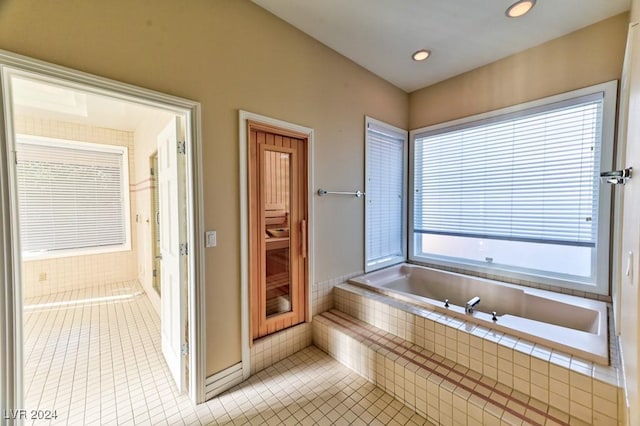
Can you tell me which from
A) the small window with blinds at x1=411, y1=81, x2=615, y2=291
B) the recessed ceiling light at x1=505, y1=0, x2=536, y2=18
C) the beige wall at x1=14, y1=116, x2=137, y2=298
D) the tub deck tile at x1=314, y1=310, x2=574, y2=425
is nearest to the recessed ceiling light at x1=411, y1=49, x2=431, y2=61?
the recessed ceiling light at x1=505, y1=0, x2=536, y2=18

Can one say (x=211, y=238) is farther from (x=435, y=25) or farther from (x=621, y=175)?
(x=435, y=25)

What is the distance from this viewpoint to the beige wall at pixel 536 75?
2004 mm

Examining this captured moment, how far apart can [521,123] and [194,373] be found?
3557mm

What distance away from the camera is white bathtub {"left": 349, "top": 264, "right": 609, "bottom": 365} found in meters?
1.55

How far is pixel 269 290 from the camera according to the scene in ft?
7.23

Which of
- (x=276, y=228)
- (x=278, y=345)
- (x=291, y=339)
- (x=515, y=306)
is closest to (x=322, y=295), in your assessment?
(x=291, y=339)

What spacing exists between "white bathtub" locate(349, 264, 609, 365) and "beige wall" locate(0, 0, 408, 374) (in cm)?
75

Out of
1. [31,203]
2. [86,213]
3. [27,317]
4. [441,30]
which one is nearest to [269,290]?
[441,30]

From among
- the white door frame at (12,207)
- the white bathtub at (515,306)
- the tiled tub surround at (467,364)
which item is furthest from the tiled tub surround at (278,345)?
the white door frame at (12,207)

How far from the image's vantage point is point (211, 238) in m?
1.76

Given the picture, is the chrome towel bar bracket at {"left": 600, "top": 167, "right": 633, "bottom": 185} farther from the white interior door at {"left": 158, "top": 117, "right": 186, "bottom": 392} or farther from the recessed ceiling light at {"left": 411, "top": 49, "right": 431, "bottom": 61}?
the white interior door at {"left": 158, "top": 117, "right": 186, "bottom": 392}

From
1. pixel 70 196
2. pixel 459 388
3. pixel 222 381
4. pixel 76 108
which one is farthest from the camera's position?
pixel 70 196

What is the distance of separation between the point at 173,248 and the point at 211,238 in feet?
1.26

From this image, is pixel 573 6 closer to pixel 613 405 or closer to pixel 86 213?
pixel 613 405
